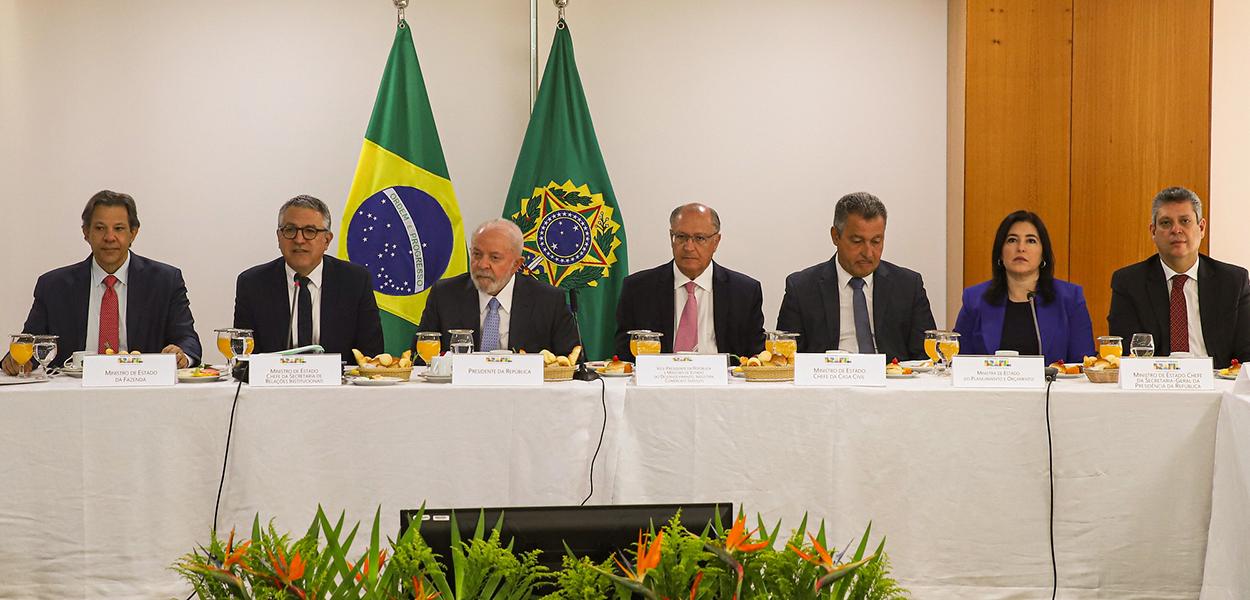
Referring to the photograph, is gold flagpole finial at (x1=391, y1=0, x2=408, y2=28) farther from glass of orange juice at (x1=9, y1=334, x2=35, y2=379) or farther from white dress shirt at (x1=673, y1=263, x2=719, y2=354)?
glass of orange juice at (x1=9, y1=334, x2=35, y2=379)

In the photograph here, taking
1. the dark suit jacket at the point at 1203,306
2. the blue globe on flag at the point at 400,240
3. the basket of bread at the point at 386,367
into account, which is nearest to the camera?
the basket of bread at the point at 386,367

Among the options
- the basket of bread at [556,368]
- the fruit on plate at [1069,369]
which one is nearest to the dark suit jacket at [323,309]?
the basket of bread at [556,368]

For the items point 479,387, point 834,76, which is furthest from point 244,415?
point 834,76

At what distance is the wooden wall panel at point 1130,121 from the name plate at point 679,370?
2643mm

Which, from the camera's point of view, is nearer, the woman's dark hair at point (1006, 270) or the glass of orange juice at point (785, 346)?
the glass of orange juice at point (785, 346)

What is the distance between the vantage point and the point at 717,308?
400cm

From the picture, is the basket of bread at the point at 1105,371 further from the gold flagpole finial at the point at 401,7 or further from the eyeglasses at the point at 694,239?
the gold flagpole finial at the point at 401,7

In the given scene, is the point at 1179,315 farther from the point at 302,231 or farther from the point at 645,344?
the point at 302,231

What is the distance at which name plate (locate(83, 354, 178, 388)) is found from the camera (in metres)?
2.81

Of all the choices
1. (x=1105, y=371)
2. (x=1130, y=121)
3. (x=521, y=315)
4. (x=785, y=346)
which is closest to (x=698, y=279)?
(x=521, y=315)

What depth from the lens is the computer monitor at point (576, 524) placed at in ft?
4.10

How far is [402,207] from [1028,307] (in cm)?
263

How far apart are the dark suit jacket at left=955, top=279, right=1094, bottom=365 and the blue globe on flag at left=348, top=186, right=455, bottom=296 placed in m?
2.26

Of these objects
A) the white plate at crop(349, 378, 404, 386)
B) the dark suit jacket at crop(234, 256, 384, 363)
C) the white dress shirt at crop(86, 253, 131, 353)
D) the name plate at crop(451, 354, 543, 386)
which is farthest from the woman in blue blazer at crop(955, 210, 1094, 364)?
the white dress shirt at crop(86, 253, 131, 353)
